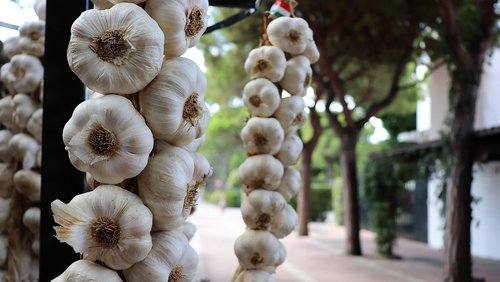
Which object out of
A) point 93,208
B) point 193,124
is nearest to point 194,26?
point 193,124

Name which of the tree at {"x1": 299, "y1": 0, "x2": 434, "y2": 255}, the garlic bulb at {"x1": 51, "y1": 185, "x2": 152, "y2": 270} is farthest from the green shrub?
the garlic bulb at {"x1": 51, "y1": 185, "x2": 152, "y2": 270}

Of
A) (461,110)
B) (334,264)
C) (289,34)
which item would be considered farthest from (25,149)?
(334,264)

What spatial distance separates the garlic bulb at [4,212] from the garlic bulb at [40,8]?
3.11 ft

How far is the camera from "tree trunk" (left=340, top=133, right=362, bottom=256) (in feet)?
43.8

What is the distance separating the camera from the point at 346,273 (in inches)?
433

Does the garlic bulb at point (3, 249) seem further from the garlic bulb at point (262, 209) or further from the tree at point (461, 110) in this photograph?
the tree at point (461, 110)

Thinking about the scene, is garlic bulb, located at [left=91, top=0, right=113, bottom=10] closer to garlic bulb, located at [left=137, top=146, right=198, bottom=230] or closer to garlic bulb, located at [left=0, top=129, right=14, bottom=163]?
garlic bulb, located at [left=137, top=146, right=198, bottom=230]

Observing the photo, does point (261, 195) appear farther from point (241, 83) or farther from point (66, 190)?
point (241, 83)

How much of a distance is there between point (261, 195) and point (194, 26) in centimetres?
131

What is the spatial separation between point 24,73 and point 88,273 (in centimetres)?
150

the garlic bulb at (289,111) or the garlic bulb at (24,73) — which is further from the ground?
the garlic bulb at (24,73)

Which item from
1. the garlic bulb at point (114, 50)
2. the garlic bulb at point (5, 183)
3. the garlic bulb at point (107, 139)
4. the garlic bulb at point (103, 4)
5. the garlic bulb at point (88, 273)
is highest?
the garlic bulb at point (103, 4)

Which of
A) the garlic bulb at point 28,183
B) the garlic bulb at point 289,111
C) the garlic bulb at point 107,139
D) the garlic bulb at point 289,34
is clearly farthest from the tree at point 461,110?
the garlic bulb at point 107,139

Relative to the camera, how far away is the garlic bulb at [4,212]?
255cm
